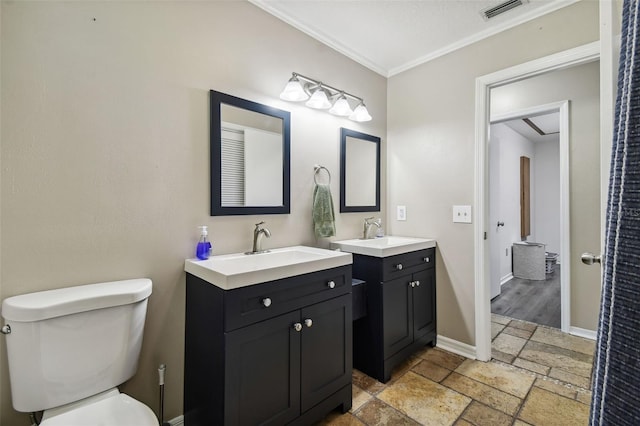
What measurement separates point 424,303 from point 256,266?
152 centimetres

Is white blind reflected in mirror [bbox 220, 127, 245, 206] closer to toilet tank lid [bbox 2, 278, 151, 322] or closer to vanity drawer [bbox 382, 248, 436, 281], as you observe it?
toilet tank lid [bbox 2, 278, 151, 322]

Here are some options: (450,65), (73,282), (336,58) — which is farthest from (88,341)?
(450,65)

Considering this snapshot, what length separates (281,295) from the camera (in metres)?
1.38

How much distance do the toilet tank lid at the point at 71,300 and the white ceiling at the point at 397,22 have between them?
1790mm

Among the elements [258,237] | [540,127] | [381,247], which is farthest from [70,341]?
[540,127]

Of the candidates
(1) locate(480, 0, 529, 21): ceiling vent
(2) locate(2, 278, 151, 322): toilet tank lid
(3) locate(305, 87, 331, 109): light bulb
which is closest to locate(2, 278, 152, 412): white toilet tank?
(2) locate(2, 278, 151, 322): toilet tank lid

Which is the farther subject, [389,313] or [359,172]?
[359,172]

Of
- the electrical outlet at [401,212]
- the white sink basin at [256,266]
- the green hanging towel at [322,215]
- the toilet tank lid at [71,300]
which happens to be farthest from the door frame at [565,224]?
the toilet tank lid at [71,300]

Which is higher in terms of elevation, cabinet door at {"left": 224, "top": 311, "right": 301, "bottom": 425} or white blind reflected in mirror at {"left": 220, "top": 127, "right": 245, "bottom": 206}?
white blind reflected in mirror at {"left": 220, "top": 127, "right": 245, "bottom": 206}

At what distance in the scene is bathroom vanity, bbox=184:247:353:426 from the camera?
1231 mm

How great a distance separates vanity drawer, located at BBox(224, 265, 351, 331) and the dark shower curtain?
1113 mm

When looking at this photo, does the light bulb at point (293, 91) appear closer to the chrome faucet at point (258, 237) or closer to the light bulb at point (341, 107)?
the light bulb at point (341, 107)

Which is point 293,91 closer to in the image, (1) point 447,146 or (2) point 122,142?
(2) point 122,142

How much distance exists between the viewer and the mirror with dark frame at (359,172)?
7.90 ft
